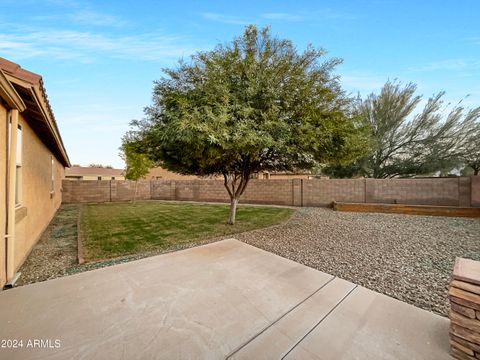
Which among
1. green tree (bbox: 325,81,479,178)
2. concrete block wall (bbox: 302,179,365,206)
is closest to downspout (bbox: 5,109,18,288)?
concrete block wall (bbox: 302,179,365,206)

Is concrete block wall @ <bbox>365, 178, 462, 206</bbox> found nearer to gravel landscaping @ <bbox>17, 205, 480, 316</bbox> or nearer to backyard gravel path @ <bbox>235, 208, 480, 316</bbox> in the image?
backyard gravel path @ <bbox>235, 208, 480, 316</bbox>

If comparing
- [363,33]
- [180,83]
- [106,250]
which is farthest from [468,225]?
[106,250]

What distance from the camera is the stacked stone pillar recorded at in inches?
71.9

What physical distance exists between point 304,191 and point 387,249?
342 inches

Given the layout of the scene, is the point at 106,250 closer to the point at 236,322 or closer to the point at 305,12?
the point at 236,322

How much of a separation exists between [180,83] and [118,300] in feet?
17.6

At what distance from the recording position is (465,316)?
1868 mm

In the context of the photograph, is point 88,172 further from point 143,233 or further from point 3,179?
point 3,179

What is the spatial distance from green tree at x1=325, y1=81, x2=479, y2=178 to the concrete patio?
11.8 metres

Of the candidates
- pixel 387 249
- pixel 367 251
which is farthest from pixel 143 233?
pixel 387 249

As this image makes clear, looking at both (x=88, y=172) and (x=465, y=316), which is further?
(x=88, y=172)

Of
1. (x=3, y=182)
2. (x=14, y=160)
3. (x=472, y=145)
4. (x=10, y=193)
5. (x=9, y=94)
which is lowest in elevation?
(x=10, y=193)

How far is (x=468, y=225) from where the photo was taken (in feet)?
25.5

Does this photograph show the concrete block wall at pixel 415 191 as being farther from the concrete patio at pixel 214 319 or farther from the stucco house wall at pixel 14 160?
the stucco house wall at pixel 14 160
